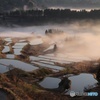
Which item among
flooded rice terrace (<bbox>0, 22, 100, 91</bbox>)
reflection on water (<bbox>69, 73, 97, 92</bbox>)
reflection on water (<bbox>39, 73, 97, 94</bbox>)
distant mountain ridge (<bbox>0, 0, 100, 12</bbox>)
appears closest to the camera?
reflection on water (<bbox>69, 73, 97, 92</bbox>)

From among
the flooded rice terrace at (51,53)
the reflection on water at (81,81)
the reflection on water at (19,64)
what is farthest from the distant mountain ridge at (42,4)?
the reflection on water at (81,81)

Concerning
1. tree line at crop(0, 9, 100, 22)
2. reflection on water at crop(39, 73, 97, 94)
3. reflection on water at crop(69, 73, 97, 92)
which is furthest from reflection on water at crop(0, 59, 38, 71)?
tree line at crop(0, 9, 100, 22)

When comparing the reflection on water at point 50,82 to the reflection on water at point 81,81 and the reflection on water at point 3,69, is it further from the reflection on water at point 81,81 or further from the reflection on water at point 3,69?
the reflection on water at point 3,69

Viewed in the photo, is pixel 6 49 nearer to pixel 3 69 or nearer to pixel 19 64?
pixel 19 64

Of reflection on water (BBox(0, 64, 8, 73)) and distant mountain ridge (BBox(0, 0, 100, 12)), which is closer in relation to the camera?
reflection on water (BBox(0, 64, 8, 73))

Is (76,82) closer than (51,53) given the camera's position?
Yes

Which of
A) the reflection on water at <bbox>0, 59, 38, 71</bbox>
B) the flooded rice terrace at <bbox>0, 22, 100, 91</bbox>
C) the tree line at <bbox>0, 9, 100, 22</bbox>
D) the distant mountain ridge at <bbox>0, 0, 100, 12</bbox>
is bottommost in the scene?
the distant mountain ridge at <bbox>0, 0, 100, 12</bbox>

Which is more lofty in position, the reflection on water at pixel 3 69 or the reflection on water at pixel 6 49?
the reflection on water at pixel 3 69

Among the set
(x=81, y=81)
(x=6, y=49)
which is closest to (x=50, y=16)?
(x=6, y=49)

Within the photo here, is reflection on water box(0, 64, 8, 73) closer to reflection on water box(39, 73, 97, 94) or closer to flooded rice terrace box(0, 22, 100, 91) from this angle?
flooded rice terrace box(0, 22, 100, 91)

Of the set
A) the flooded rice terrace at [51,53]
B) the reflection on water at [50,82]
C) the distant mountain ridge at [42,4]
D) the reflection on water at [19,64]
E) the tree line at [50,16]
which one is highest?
the reflection on water at [50,82]
